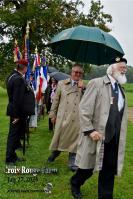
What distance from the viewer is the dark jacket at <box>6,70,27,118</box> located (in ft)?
27.7

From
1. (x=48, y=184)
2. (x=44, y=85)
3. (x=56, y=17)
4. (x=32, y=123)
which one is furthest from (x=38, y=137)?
(x=56, y=17)

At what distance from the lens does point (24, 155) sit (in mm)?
9828

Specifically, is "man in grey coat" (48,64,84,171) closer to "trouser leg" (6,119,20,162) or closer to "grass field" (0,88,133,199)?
"grass field" (0,88,133,199)

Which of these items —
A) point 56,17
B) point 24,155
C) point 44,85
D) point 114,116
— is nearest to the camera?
point 114,116

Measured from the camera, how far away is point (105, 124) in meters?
5.95

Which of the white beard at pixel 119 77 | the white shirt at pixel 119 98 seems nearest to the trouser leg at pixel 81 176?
the white shirt at pixel 119 98

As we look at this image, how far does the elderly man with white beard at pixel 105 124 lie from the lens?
5.97 metres

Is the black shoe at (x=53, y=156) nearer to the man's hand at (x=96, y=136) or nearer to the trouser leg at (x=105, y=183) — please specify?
the trouser leg at (x=105, y=183)

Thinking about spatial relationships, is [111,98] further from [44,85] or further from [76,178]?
[44,85]

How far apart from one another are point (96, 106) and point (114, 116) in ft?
0.85

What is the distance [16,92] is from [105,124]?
2.88 m

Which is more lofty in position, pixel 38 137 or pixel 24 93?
pixel 24 93

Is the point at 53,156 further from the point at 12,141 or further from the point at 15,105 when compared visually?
the point at 15,105

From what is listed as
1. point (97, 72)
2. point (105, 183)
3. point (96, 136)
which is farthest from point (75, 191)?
point (97, 72)
